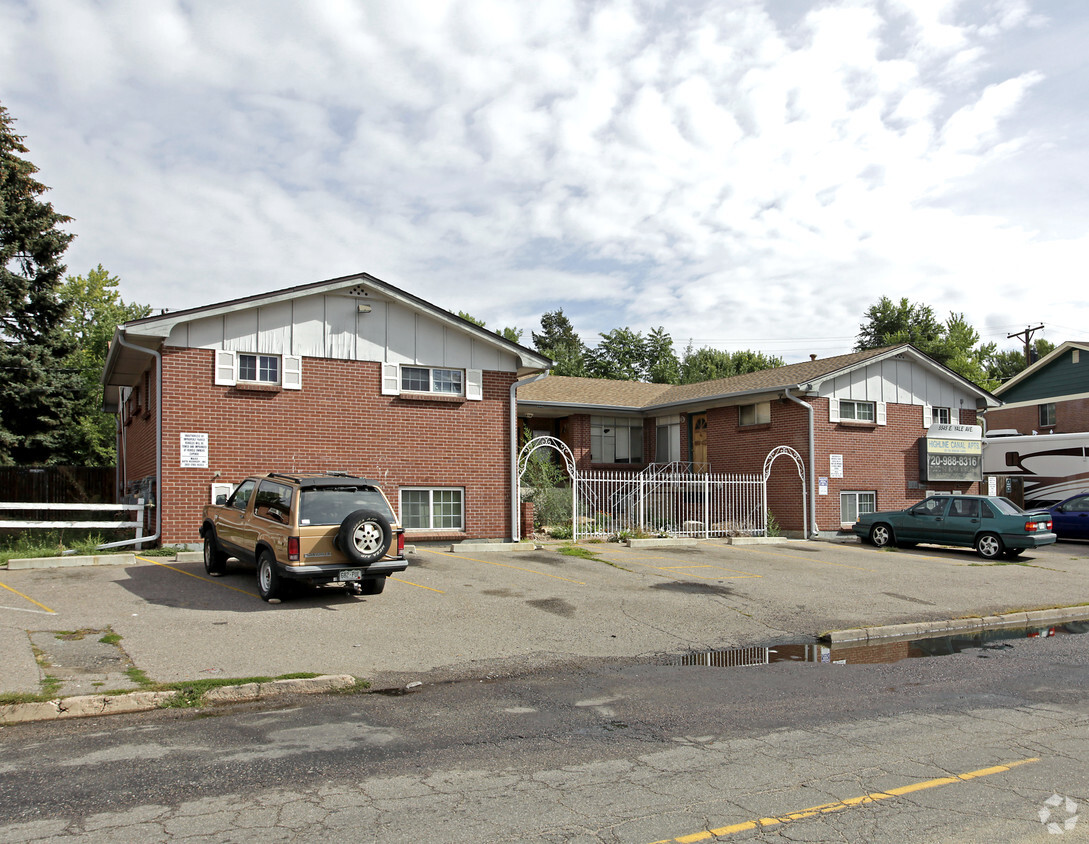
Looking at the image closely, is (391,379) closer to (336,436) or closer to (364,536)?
(336,436)

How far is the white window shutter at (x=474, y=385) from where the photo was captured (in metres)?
18.3

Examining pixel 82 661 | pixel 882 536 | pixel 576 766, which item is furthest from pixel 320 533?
pixel 882 536

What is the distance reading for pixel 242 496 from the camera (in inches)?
484

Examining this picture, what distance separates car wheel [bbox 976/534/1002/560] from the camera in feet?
62.6

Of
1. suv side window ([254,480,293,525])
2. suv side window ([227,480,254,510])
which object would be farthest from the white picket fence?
suv side window ([254,480,293,525])

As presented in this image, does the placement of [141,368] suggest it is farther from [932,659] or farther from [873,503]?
[873,503]

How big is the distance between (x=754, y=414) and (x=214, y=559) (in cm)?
1740

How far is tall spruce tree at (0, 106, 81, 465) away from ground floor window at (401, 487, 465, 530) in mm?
17853

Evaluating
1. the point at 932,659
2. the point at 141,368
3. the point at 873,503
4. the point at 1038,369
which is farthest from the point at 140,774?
the point at 1038,369

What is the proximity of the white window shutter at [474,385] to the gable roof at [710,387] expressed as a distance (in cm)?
726

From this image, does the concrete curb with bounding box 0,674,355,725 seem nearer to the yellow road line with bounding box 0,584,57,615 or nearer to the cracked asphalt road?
the cracked asphalt road

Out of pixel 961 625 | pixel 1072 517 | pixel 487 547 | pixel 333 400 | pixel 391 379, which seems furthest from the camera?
pixel 1072 517

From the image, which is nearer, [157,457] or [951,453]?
[157,457]

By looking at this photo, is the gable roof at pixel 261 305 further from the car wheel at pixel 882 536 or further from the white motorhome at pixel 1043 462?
the white motorhome at pixel 1043 462
